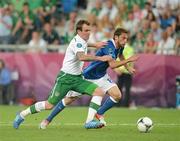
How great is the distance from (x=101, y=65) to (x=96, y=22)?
36.6ft

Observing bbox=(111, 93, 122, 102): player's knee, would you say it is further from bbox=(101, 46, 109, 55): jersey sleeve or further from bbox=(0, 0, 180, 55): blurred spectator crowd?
bbox=(0, 0, 180, 55): blurred spectator crowd

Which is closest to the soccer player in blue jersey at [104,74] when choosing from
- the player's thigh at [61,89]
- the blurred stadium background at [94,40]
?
the player's thigh at [61,89]

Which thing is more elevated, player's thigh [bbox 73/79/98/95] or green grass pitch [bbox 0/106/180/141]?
player's thigh [bbox 73/79/98/95]

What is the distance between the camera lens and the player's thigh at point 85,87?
16.4 meters

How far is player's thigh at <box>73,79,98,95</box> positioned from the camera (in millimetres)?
16375

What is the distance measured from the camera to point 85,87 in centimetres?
1642

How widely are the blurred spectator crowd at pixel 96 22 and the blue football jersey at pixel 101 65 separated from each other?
32.8 ft

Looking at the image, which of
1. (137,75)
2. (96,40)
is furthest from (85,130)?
(96,40)

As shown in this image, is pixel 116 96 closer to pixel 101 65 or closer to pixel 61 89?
pixel 101 65

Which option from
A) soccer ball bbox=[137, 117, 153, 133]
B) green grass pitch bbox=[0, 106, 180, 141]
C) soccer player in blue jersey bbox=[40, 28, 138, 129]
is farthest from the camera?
soccer player in blue jersey bbox=[40, 28, 138, 129]

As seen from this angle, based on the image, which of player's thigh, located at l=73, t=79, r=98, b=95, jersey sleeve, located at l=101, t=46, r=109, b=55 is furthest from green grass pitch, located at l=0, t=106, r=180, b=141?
jersey sleeve, located at l=101, t=46, r=109, b=55

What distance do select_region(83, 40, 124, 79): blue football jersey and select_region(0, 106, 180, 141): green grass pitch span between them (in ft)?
3.91

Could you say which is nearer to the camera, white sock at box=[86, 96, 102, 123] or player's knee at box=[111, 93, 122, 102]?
white sock at box=[86, 96, 102, 123]

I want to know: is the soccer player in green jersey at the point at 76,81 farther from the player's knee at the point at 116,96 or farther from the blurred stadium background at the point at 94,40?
the blurred stadium background at the point at 94,40
